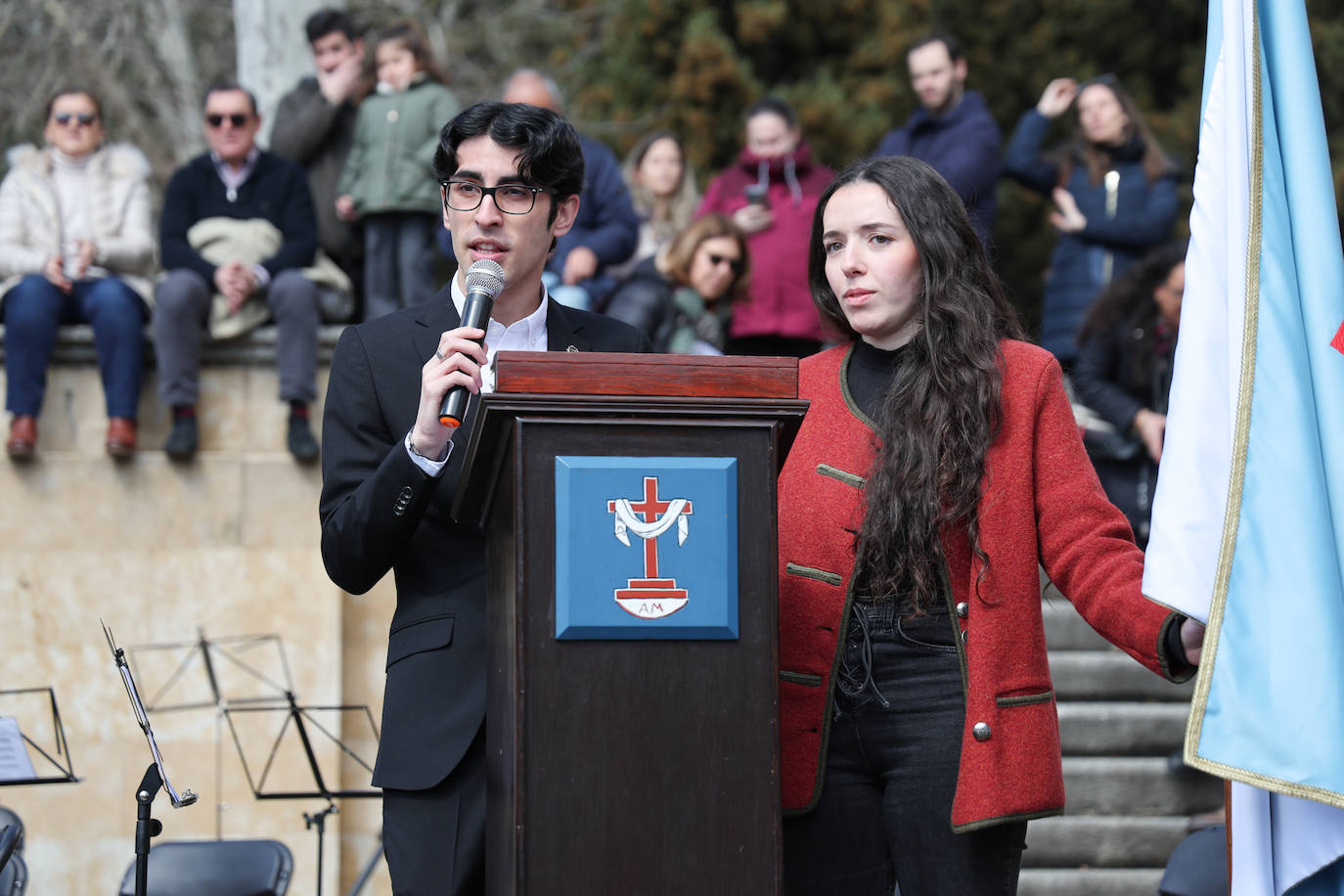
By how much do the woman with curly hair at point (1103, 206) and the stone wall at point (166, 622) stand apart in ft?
12.6

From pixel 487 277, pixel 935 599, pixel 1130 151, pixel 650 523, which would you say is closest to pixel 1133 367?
pixel 1130 151

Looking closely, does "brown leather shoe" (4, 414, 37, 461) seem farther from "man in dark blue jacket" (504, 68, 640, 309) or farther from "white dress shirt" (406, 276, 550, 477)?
"white dress shirt" (406, 276, 550, 477)

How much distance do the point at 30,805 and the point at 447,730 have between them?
453 centimetres

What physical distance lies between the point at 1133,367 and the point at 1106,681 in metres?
1.55

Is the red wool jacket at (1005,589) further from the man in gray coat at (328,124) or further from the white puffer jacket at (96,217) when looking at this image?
the man in gray coat at (328,124)

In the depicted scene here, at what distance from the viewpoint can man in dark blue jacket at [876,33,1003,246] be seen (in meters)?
8.21

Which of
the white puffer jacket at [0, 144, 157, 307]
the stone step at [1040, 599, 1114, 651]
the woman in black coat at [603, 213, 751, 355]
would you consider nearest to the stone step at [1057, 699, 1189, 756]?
the stone step at [1040, 599, 1114, 651]

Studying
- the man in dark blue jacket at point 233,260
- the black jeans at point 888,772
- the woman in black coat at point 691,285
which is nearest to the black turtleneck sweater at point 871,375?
the black jeans at point 888,772

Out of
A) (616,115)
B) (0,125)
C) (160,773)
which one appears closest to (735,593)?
(160,773)

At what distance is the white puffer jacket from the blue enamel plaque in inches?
213

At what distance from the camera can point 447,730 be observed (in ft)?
10.1

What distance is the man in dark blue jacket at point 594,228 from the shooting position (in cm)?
802

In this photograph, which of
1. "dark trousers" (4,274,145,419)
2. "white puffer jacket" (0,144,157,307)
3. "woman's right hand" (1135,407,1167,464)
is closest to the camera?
"dark trousers" (4,274,145,419)

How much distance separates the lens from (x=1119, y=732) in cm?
700
